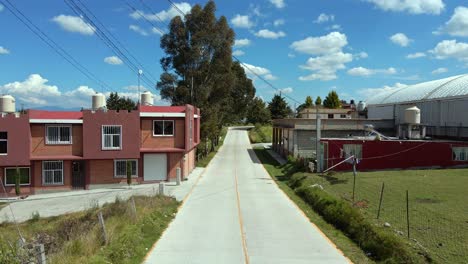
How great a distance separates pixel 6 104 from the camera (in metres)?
33.8

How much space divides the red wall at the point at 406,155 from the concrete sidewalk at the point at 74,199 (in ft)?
45.5

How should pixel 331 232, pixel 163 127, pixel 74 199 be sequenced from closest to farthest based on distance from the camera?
1. pixel 331 232
2. pixel 74 199
3. pixel 163 127

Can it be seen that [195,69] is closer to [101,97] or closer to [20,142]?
[101,97]

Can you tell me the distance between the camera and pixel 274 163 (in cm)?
5016

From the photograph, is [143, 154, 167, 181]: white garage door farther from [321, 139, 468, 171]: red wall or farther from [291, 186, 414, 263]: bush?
[291, 186, 414, 263]: bush

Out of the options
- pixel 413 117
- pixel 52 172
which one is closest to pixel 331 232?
pixel 52 172

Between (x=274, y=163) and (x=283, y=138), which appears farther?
(x=283, y=138)

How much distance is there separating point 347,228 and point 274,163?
32.9 metres

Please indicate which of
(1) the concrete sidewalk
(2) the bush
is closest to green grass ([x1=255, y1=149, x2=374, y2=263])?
(2) the bush

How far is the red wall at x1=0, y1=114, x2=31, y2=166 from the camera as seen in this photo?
32.4 metres

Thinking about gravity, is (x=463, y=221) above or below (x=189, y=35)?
below

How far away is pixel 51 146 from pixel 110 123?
4774mm

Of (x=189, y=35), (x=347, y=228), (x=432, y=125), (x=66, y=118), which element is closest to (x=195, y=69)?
(x=189, y=35)

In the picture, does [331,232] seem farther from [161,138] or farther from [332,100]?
[332,100]
